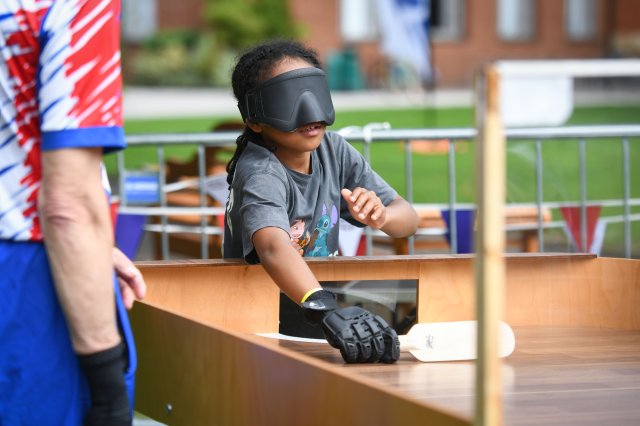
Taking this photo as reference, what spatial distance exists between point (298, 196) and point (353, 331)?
65cm

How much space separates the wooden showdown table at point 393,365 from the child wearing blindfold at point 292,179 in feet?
0.42

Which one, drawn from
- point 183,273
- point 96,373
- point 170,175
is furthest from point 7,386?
point 170,175

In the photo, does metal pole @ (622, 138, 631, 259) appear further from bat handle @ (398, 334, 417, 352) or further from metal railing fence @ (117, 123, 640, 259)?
bat handle @ (398, 334, 417, 352)

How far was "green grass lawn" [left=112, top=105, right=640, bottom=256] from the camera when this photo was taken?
6496 mm

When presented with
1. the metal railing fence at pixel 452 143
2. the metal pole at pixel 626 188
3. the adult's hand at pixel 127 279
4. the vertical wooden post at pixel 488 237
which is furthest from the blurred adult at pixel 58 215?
the metal pole at pixel 626 188

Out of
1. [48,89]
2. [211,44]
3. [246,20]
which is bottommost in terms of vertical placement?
[48,89]

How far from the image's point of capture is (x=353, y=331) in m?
2.62

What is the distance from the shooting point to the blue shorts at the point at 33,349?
6.37 ft

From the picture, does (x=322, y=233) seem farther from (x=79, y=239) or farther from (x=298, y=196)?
(x=79, y=239)

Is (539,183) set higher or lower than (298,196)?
higher

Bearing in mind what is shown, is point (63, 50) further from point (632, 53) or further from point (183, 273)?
point (632, 53)

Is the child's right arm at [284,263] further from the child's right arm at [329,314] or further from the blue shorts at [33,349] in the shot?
the blue shorts at [33,349]

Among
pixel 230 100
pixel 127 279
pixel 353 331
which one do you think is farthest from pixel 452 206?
pixel 230 100

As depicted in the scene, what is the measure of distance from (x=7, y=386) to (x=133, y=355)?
24 cm
